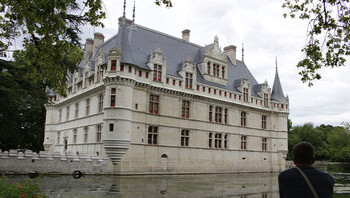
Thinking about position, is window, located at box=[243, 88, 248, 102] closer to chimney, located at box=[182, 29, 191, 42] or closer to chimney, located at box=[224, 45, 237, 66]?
chimney, located at box=[224, 45, 237, 66]

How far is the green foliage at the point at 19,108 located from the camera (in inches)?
588

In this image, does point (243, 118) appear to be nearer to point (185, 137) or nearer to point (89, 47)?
point (185, 137)

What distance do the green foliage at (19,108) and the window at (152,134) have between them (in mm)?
7881

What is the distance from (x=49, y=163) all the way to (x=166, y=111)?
936 cm

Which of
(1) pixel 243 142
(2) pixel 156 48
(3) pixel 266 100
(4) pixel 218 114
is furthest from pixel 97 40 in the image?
(3) pixel 266 100

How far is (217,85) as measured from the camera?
29594 millimetres

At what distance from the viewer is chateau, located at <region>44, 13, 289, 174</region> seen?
22719 millimetres

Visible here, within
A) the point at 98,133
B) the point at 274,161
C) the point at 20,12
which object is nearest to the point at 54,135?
the point at 98,133

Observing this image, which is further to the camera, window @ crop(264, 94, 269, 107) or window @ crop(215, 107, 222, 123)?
window @ crop(264, 94, 269, 107)

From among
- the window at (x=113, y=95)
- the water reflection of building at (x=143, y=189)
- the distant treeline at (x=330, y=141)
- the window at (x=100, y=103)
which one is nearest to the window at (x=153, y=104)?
the window at (x=113, y=95)

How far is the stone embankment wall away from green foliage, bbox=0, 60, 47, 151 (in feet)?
7.80

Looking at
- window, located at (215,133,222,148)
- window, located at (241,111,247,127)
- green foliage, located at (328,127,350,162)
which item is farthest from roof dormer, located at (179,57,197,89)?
green foliage, located at (328,127,350,162)

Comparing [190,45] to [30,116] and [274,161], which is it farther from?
[30,116]

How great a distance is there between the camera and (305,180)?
350 cm
